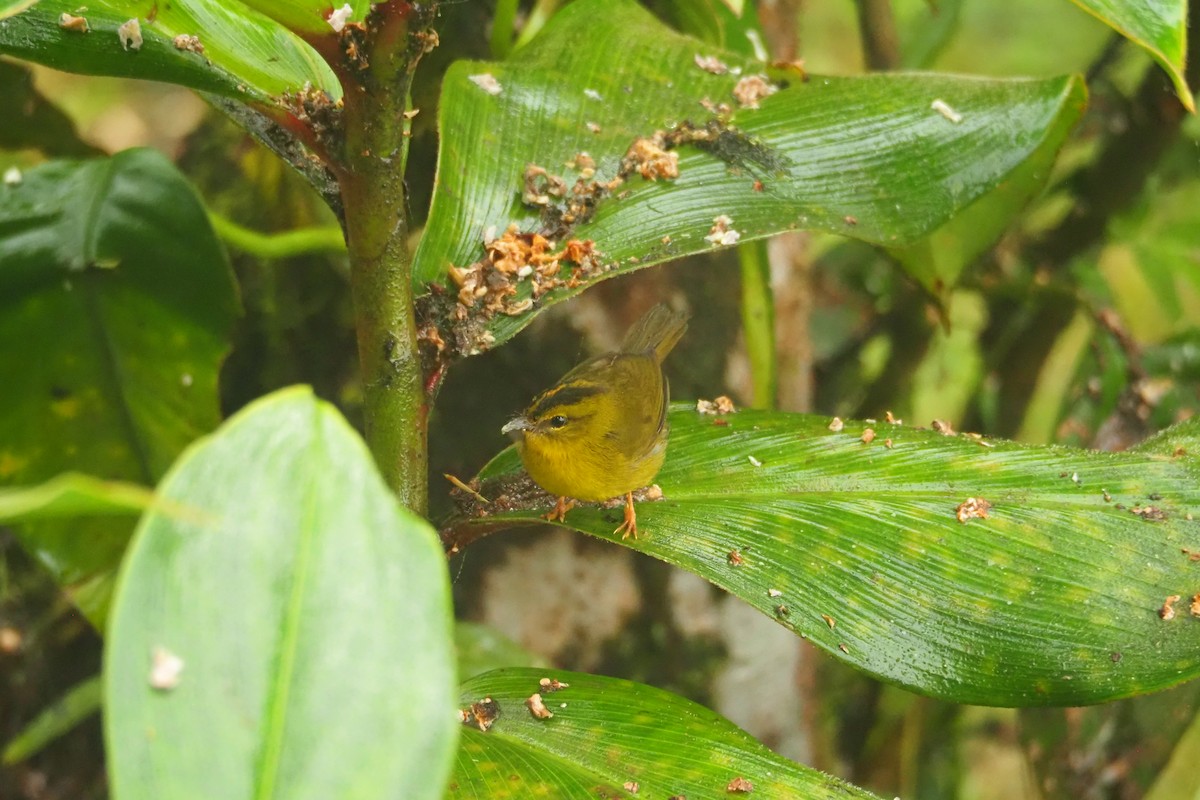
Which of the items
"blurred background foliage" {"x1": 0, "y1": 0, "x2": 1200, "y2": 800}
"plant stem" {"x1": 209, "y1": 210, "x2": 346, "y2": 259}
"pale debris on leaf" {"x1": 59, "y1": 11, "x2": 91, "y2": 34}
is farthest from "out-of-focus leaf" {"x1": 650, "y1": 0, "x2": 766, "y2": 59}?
"pale debris on leaf" {"x1": 59, "y1": 11, "x2": 91, "y2": 34}

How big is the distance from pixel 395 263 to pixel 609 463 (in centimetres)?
46

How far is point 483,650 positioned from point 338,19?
3.28 feet

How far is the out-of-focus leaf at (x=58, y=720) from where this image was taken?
4.89 feet

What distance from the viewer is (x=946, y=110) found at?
1.05m

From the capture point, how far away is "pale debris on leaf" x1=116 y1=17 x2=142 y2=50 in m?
0.77

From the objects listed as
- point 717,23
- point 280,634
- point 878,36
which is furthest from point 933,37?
point 280,634

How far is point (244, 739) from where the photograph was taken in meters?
0.44

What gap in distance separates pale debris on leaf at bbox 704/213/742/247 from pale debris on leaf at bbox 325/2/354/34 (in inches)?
15.7

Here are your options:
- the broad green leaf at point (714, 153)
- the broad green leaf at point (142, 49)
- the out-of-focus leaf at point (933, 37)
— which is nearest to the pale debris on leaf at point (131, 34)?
the broad green leaf at point (142, 49)

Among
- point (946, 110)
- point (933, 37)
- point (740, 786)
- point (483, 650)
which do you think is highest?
point (933, 37)

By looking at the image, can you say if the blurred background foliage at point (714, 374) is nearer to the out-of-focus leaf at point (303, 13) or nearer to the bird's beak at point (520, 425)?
the bird's beak at point (520, 425)

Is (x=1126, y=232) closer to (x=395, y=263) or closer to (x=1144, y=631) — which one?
(x=1144, y=631)

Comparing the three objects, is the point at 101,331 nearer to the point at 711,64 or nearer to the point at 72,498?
the point at 711,64

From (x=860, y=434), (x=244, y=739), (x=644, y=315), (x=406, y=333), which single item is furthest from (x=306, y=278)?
(x=244, y=739)
